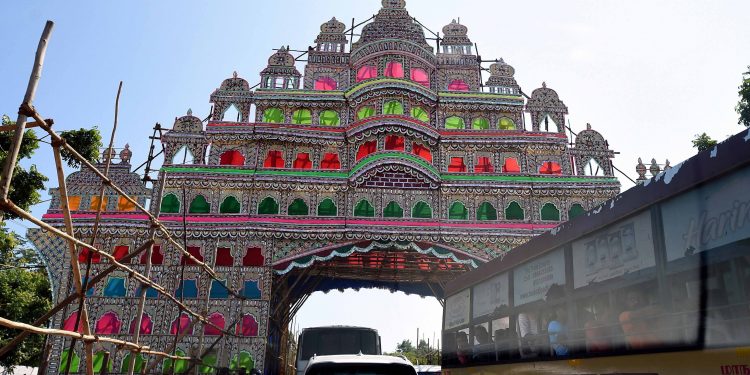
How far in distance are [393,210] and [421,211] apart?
1361 millimetres

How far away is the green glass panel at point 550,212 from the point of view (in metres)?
26.3

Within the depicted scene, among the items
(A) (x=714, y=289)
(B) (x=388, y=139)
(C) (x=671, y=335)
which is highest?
(B) (x=388, y=139)

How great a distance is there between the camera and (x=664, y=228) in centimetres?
534

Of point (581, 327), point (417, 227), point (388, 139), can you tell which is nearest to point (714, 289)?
point (581, 327)

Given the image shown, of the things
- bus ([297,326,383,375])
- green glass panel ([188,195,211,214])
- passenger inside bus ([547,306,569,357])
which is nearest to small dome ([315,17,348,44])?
green glass panel ([188,195,211,214])

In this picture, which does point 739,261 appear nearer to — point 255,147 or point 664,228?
point 664,228

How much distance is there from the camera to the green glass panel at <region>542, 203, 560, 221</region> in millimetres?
26266

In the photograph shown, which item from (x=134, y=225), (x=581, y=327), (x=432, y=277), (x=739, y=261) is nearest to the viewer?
(x=739, y=261)

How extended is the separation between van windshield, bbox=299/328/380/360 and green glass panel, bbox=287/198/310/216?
10003 millimetres

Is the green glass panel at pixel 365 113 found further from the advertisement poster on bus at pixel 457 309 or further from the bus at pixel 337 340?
the advertisement poster on bus at pixel 457 309

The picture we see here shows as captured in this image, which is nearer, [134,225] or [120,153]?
[134,225]

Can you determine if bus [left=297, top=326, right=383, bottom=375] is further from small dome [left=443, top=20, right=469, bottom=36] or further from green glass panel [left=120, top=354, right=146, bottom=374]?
small dome [left=443, top=20, right=469, bottom=36]

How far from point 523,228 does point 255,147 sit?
14143 mm

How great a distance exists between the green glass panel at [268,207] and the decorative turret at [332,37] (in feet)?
40.6
